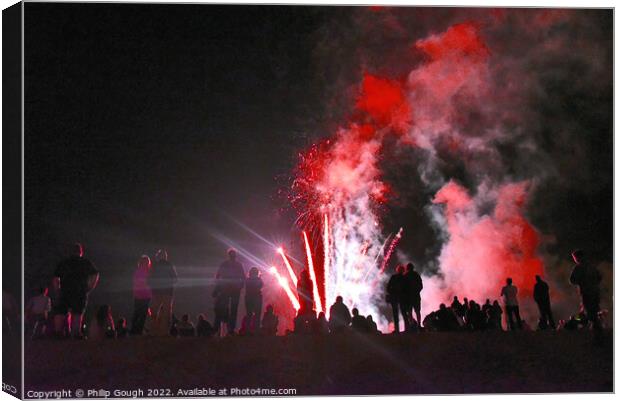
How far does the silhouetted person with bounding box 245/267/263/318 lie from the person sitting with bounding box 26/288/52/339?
2.16m

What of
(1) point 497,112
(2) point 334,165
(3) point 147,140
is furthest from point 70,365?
(1) point 497,112

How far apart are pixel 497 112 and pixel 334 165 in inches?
75.8

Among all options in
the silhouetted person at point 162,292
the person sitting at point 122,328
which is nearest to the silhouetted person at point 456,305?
the silhouetted person at point 162,292

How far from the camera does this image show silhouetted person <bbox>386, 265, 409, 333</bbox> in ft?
49.6

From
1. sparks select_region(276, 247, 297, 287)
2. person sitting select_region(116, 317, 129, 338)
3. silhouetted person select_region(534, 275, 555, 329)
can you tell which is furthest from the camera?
silhouetted person select_region(534, 275, 555, 329)

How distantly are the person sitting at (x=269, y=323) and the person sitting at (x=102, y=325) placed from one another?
64.3 inches

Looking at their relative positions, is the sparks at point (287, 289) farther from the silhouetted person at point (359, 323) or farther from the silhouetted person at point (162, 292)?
the silhouetted person at point (162, 292)

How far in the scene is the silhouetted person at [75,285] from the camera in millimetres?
14633

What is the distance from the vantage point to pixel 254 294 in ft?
49.3

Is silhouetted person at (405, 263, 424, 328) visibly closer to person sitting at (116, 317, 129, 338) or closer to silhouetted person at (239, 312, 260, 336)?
silhouetted person at (239, 312, 260, 336)

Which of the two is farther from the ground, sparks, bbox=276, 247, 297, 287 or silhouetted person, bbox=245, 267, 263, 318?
sparks, bbox=276, 247, 297, 287

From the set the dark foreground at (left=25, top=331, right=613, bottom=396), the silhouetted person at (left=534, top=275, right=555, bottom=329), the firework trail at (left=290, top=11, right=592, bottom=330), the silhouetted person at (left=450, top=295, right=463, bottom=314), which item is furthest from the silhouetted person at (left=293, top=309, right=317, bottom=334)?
the silhouetted person at (left=534, top=275, right=555, bottom=329)

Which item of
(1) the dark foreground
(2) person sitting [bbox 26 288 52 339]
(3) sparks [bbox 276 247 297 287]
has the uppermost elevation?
(3) sparks [bbox 276 247 297 287]

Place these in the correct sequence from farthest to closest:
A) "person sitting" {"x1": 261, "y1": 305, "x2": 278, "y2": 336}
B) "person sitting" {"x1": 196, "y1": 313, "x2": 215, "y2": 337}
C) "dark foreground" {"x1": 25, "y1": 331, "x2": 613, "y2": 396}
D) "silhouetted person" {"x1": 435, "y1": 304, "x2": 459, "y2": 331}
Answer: "silhouetted person" {"x1": 435, "y1": 304, "x2": 459, "y2": 331}, "person sitting" {"x1": 261, "y1": 305, "x2": 278, "y2": 336}, "person sitting" {"x1": 196, "y1": 313, "x2": 215, "y2": 337}, "dark foreground" {"x1": 25, "y1": 331, "x2": 613, "y2": 396}
